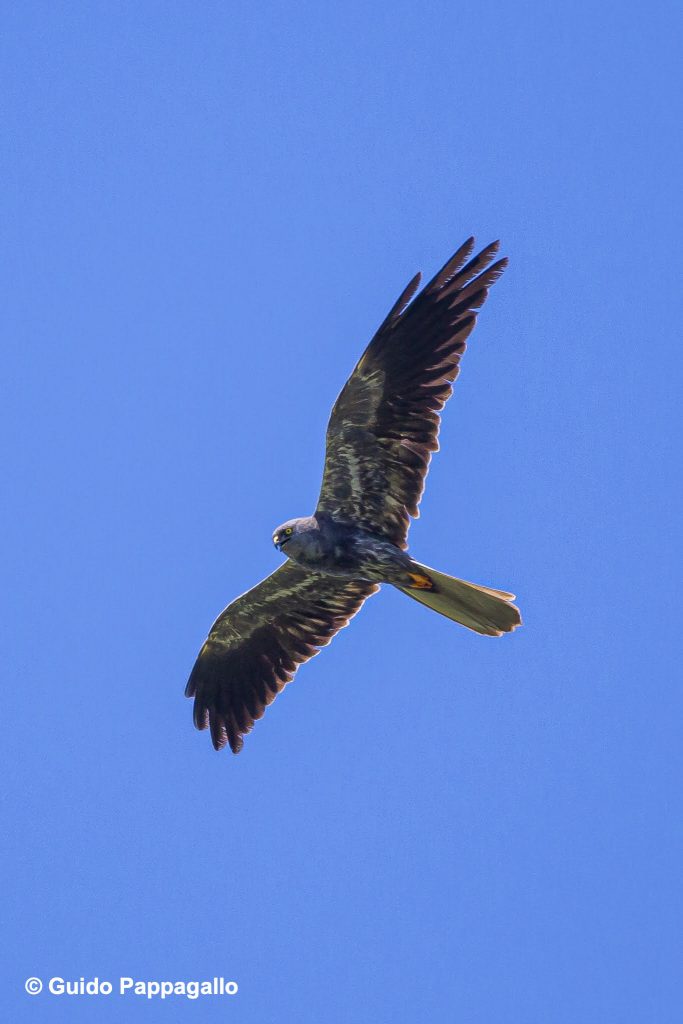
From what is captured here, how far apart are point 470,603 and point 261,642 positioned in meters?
2.83

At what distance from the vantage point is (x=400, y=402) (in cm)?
1388

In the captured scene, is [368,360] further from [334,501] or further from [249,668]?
[249,668]

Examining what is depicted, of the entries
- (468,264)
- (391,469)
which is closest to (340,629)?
(391,469)

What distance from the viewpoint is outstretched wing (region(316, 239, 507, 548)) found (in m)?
13.5

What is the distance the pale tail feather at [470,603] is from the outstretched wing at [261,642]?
1532mm

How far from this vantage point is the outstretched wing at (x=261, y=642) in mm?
15539

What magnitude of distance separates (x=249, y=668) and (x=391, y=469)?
9.84 ft

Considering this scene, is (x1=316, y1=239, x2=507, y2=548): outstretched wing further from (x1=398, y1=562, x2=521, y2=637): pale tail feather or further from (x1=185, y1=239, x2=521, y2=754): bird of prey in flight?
(x1=398, y1=562, x2=521, y2=637): pale tail feather

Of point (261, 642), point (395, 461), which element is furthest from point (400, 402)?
point (261, 642)

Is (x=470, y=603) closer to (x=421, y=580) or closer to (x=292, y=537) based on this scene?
(x=421, y=580)

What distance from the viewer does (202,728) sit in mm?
16078

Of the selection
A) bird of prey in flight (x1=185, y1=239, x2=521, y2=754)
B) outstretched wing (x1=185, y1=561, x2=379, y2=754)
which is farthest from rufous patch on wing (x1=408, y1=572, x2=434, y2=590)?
outstretched wing (x1=185, y1=561, x2=379, y2=754)

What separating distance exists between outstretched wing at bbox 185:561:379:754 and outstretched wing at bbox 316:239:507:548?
4.40ft

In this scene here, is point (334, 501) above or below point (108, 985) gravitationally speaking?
above
